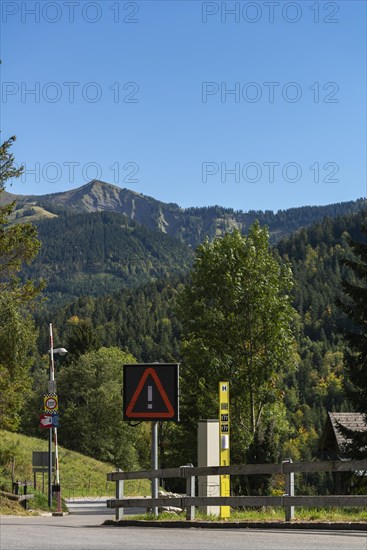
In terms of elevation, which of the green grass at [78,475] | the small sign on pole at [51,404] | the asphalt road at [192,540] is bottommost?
the green grass at [78,475]

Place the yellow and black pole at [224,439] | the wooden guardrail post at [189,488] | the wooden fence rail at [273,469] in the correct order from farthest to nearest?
the yellow and black pole at [224,439] < the wooden guardrail post at [189,488] < the wooden fence rail at [273,469]

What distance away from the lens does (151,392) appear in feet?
64.3

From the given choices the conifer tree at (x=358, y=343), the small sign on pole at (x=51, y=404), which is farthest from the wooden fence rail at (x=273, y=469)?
the small sign on pole at (x=51, y=404)

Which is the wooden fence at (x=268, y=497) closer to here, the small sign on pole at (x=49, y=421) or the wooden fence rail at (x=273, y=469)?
the wooden fence rail at (x=273, y=469)

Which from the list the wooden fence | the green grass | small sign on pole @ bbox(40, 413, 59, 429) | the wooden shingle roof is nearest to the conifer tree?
small sign on pole @ bbox(40, 413, 59, 429)

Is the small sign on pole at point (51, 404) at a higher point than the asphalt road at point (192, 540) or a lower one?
higher

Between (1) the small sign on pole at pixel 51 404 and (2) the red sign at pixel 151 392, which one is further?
(1) the small sign on pole at pixel 51 404

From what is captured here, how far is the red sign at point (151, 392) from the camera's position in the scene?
19.5 metres

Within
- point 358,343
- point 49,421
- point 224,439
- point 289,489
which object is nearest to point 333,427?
point 358,343

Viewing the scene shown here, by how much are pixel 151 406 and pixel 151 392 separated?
0.28 meters

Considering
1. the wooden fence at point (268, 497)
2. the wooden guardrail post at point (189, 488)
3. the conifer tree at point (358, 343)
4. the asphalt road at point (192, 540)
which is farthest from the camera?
the conifer tree at point (358, 343)

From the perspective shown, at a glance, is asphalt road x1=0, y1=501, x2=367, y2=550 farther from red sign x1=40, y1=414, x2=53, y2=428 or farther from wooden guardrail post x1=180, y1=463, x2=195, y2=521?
red sign x1=40, y1=414, x2=53, y2=428

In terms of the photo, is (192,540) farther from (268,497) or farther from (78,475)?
(78,475)

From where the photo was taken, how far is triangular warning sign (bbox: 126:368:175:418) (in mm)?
19469
